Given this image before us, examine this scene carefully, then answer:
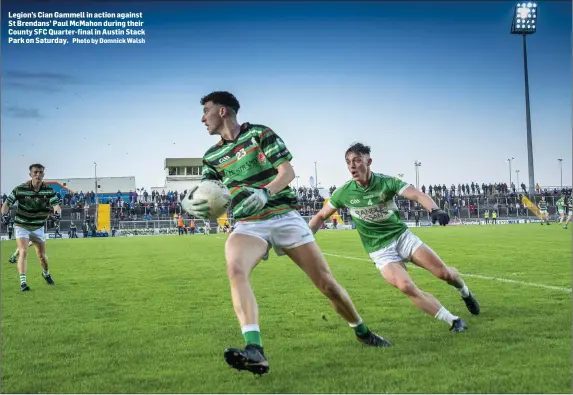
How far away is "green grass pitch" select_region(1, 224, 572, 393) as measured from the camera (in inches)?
188

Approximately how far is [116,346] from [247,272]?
2148 mm

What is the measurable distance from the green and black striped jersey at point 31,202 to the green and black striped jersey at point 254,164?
7.96 metres

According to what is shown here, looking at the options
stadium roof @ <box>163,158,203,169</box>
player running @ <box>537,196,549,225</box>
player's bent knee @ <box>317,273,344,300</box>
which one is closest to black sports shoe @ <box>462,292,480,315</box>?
player's bent knee @ <box>317,273,344,300</box>

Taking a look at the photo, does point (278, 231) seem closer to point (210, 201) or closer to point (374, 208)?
point (210, 201)

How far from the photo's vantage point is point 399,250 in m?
7.35

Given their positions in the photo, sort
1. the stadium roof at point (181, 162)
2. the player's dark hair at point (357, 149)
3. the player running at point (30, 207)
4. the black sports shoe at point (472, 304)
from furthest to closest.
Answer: the stadium roof at point (181, 162) < the player running at point (30, 207) < the black sports shoe at point (472, 304) < the player's dark hair at point (357, 149)

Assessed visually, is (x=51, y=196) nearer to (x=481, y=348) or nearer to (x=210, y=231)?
(x=481, y=348)

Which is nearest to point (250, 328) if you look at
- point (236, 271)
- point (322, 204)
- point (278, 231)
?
point (236, 271)

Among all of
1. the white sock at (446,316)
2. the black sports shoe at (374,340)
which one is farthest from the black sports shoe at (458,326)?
the black sports shoe at (374,340)

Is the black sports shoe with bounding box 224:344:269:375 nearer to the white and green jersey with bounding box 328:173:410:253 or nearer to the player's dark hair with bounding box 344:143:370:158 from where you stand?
the white and green jersey with bounding box 328:173:410:253

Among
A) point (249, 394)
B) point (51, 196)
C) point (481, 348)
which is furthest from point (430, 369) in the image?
point (51, 196)

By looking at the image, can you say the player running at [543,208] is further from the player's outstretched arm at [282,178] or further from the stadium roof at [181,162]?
the player's outstretched arm at [282,178]

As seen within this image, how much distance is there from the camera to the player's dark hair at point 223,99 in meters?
5.77

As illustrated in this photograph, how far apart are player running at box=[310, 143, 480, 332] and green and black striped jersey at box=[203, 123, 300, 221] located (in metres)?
1.40
